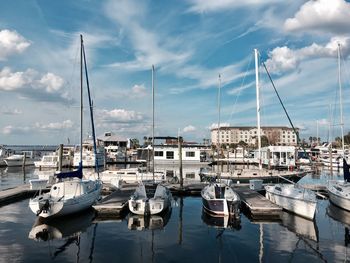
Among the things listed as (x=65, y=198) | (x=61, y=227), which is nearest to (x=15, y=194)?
(x=65, y=198)

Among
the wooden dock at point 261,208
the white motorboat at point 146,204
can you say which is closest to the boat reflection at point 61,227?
the white motorboat at point 146,204

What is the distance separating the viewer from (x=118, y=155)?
87.6 metres

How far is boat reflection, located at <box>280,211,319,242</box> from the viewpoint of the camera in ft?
58.9

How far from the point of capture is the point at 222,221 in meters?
20.7

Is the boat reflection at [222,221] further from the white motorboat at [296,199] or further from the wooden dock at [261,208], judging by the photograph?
the white motorboat at [296,199]

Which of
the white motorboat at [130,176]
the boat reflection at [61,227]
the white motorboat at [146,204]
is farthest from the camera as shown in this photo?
the white motorboat at [130,176]

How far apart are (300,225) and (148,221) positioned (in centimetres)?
910

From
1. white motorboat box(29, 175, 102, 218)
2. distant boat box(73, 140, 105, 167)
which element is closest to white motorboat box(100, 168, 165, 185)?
white motorboat box(29, 175, 102, 218)

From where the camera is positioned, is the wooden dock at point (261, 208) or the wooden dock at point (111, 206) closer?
the wooden dock at point (261, 208)

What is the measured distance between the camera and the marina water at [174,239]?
14469 millimetres

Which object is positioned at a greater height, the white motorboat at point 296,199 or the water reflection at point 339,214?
the white motorboat at point 296,199

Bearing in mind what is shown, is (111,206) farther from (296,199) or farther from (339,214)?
(339,214)

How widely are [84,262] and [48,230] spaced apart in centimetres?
582

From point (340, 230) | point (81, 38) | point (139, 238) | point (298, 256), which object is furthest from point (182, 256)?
point (81, 38)
